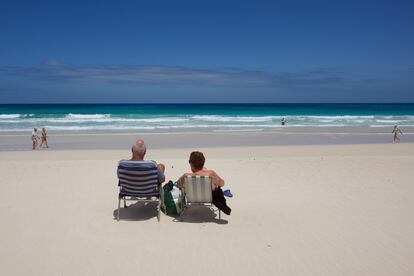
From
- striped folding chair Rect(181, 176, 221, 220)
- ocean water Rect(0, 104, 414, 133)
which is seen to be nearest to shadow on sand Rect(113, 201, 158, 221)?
striped folding chair Rect(181, 176, 221, 220)

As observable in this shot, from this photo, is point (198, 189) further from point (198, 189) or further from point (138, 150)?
point (138, 150)

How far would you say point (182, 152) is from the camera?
12.9 m

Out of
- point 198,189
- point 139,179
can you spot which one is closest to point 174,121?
point 139,179

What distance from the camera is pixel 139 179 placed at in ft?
16.0

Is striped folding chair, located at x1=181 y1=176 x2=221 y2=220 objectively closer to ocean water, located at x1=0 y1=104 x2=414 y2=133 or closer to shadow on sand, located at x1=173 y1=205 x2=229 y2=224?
shadow on sand, located at x1=173 y1=205 x2=229 y2=224

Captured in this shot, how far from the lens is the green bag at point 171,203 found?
519 cm

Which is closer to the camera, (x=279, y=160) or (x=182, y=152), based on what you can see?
(x=279, y=160)

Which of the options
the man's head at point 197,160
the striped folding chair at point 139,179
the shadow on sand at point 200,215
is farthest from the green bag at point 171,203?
the man's head at point 197,160

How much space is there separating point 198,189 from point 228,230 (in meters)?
0.67

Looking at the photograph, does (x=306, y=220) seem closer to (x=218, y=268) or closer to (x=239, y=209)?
(x=239, y=209)

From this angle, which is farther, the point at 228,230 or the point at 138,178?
the point at 138,178

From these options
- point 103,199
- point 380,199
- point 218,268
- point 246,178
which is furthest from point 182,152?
point 218,268

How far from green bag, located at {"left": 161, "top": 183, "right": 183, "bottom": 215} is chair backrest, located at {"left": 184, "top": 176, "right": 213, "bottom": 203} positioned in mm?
307

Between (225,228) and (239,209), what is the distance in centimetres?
93
